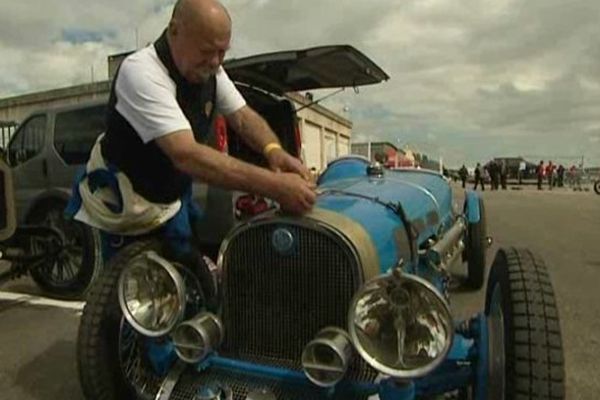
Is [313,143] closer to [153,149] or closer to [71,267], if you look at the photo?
[71,267]

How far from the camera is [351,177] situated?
13.8 ft

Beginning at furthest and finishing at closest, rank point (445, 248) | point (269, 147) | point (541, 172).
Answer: point (541, 172), point (445, 248), point (269, 147)

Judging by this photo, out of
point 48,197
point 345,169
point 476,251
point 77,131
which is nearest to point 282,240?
point 345,169

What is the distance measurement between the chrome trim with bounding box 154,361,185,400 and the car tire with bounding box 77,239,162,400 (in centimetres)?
25

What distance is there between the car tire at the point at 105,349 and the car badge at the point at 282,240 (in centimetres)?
81

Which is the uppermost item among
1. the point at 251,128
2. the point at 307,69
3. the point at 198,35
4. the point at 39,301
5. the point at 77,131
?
the point at 307,69

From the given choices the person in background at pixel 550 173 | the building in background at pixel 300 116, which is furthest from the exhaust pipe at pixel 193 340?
the person in background at pixel 550 173

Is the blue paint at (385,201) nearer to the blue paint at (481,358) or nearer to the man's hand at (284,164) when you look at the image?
the man's hand at (284,164)

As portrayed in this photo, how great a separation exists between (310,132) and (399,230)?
88.3 ft

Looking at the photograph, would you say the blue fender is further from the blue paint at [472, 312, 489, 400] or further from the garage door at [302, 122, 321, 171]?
the garage door at [302, 122, 321, 171]

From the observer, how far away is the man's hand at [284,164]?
Answer: 303cm

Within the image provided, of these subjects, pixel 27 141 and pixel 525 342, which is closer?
pixel 525 342

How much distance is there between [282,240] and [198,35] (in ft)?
3.06

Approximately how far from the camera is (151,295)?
8.34 ft
